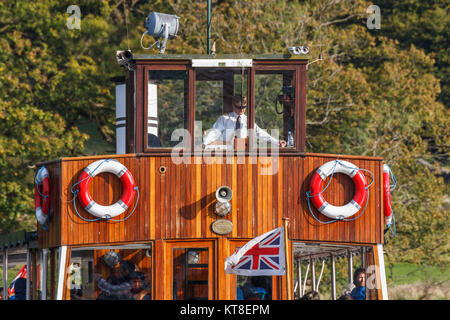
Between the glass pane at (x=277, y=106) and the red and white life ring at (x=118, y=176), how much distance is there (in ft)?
6.21

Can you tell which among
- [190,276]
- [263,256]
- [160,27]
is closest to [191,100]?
[160,27]

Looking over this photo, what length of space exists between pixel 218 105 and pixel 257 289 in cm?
260

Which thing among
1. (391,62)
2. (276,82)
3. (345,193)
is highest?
(391,62)

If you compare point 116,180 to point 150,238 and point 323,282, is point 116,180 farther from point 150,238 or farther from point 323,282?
point 323,282

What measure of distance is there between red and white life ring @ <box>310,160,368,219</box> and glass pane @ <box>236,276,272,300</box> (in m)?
1.22

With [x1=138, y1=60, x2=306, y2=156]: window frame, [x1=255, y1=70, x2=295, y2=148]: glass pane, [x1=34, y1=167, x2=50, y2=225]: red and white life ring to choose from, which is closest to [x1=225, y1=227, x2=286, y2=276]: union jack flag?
[x1=138, y1=60, x2=306, y2=156]: window frame

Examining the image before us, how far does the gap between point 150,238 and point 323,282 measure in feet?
55.5

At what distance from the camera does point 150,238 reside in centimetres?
1356

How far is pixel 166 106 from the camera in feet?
46.0

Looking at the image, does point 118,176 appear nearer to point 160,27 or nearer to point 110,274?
point 110,274
